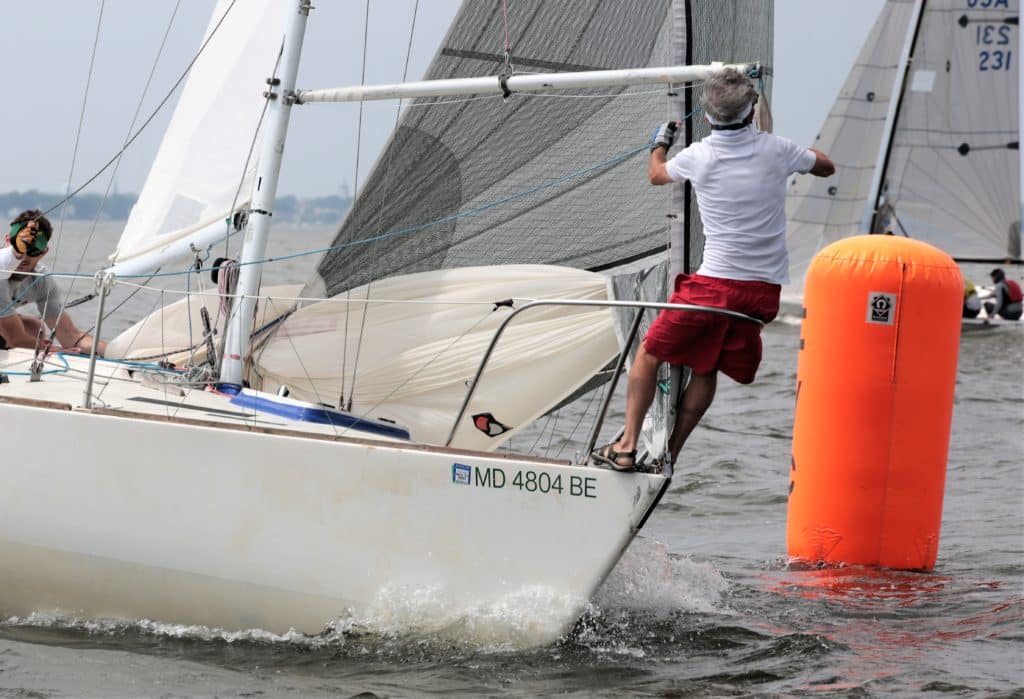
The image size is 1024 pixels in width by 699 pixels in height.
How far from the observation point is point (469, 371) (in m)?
5.84

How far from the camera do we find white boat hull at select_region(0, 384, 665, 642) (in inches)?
188

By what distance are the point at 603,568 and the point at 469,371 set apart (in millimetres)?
1357

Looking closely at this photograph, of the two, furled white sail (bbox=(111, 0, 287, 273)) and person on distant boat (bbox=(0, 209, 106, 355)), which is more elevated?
furled white sail (bbox=(111, 0, 287, 273))

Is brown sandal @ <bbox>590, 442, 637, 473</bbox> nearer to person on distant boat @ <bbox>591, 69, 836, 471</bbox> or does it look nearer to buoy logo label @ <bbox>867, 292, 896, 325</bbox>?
person on distant boat @ <bbox>591, 69, 836, 471</bbox>

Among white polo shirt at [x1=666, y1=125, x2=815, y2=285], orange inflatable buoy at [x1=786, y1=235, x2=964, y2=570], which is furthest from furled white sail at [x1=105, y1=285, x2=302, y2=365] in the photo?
orange inflatable buoy at [x1=786, y1=235, x2=964, y2=570]

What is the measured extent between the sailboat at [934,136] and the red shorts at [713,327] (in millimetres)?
17804

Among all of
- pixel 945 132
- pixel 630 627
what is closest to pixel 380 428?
pixel 630 627

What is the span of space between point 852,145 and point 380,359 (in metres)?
19.7

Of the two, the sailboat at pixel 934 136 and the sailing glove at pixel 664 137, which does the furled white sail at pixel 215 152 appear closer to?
the sailing glove at pixel 664 137

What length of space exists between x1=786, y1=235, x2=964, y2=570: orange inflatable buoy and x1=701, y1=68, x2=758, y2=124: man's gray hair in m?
1.74

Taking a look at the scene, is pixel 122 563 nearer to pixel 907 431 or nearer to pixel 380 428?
pixel 380 428

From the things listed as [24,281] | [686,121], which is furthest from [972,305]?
[24,281]

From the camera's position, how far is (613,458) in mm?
4797

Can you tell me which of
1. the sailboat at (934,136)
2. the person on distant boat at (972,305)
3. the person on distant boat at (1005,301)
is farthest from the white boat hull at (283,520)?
the person on distant boat at (1005,301)
